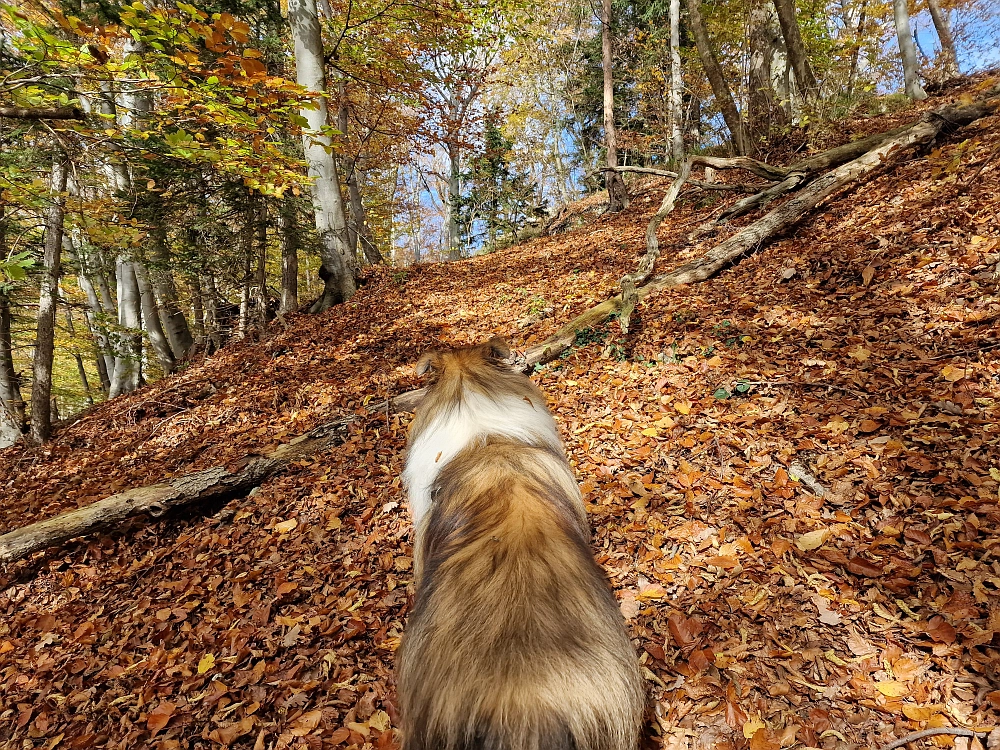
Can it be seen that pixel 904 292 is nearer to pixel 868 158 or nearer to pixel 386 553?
pixel 868 158

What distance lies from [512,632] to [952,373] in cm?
402

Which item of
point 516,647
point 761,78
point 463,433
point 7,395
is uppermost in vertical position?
point 761,78

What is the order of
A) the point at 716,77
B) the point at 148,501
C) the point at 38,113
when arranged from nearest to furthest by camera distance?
the point at 38,113 < the point at 148,501 < the point at 716,77

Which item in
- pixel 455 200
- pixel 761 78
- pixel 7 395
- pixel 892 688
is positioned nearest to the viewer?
pixel 892 688

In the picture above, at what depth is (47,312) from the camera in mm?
7562

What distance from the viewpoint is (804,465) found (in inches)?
134

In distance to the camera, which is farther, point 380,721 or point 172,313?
point 172,313

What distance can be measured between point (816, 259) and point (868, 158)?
250 centimetres

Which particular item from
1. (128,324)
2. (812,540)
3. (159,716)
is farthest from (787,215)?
(128,324)

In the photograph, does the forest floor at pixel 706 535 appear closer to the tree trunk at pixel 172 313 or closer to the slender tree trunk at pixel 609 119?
the tree trunk at pixel 172 313

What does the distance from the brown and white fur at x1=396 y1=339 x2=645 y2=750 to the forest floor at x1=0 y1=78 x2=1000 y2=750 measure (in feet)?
4.28

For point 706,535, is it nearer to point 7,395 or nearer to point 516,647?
point 516,647

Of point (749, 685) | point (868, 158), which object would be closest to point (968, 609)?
point (749, 685)

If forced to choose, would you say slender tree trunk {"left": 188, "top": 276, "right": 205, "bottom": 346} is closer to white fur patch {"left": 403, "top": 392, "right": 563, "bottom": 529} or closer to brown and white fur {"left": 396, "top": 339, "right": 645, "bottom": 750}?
white fur patch {"left": 403, "top": 392, "right": 563, "bottom": 529}
